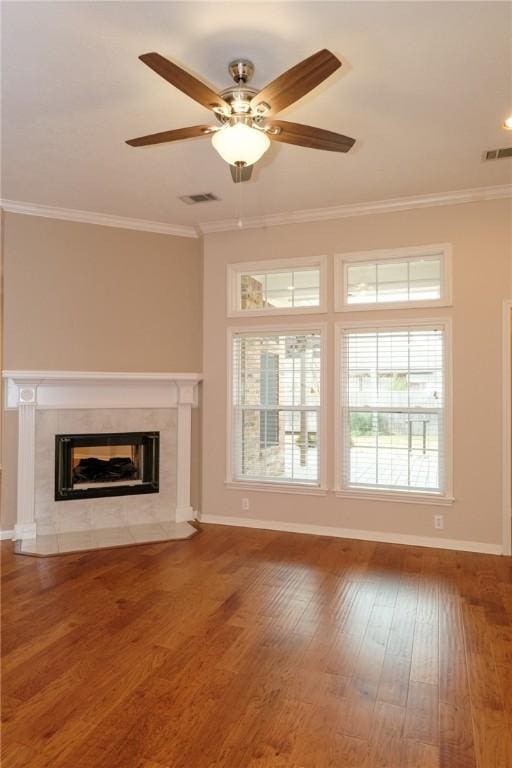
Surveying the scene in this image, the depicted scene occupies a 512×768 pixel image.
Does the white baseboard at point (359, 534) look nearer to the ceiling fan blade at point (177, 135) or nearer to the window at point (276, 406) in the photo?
the window at point (276, 406)

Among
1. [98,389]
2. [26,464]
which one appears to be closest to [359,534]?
[98,389]

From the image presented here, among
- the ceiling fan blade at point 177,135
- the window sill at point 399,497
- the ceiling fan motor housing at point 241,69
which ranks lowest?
the window sill at point 399,497

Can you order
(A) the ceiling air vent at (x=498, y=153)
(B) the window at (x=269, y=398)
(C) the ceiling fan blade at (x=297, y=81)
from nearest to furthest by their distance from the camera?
(C) the ceiling fan blade at (x=297, y=81) → (A) the ceiling air vent at (x=498, y=153) → (B) the window at (x=269, y=398)

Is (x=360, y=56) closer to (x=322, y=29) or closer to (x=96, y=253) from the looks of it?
(x=322, y=29)

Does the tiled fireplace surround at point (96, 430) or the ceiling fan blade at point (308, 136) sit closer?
the ceiling fan blade at point (308, 136)

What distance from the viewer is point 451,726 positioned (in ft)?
7.01

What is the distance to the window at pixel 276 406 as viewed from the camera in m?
4.93

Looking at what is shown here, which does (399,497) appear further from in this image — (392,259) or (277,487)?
(392,259)

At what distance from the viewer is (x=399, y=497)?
457 centimetres

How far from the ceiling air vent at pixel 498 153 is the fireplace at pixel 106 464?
12.7 ft

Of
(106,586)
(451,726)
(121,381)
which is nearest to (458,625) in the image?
(451,726)

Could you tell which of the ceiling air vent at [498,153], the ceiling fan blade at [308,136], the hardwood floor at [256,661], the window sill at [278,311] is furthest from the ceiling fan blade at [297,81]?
the hardwood floor at [256,661]

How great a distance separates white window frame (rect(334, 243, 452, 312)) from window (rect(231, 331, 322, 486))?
44 cm

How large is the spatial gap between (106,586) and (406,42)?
12.8 ft
